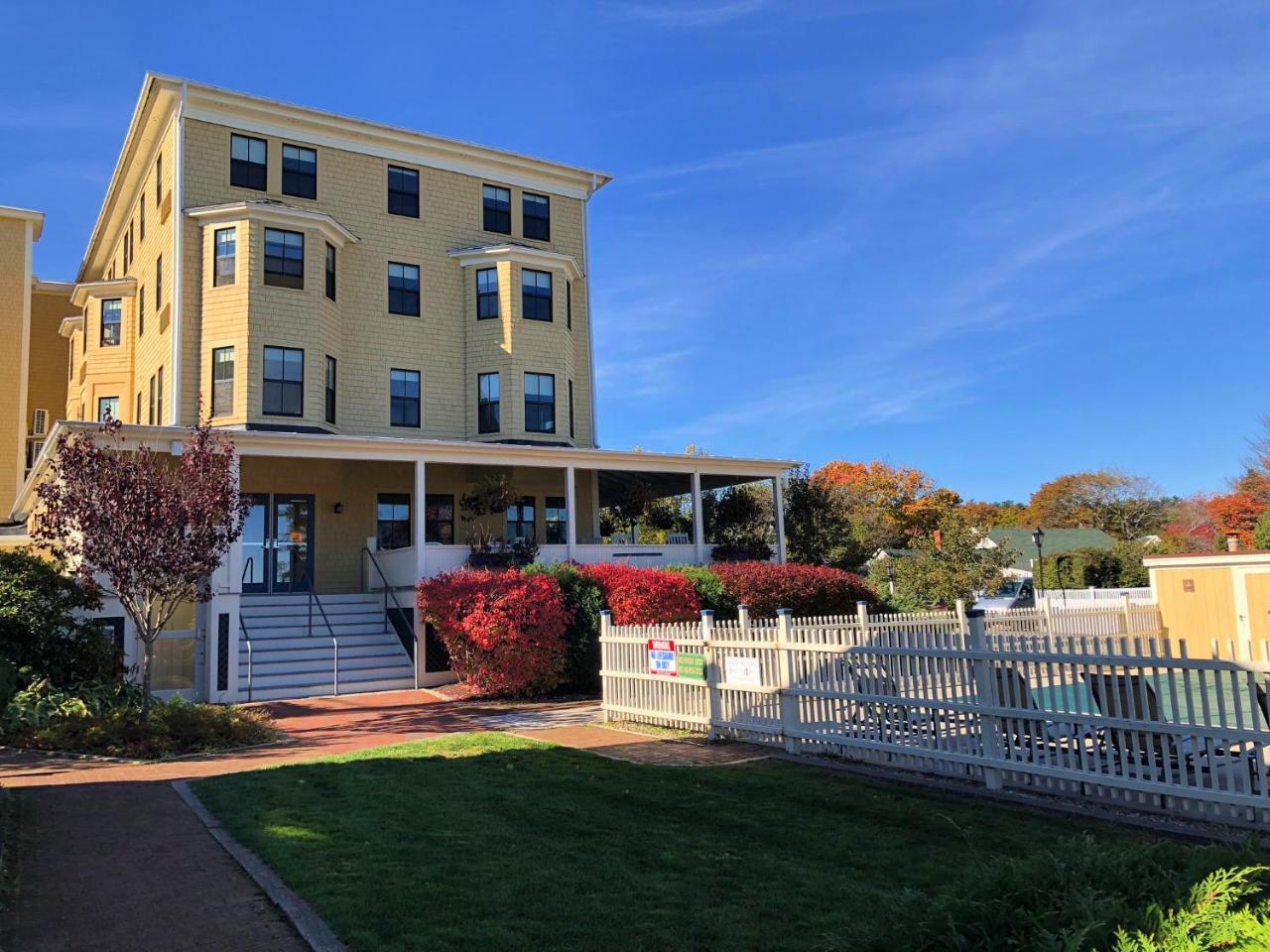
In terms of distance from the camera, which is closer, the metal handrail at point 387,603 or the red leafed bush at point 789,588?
the metal handrail at point 387,603

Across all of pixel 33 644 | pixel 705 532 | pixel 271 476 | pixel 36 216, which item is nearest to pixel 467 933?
pixel 33 644

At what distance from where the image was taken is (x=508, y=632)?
1664 centimetres

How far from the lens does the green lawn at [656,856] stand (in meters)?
4.04

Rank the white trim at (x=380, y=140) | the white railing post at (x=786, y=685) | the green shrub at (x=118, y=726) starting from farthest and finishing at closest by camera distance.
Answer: the white trim at (x=380, y=140) < the green shrub at (x=118, y=726) < the white railing post at (x=786, y=685)

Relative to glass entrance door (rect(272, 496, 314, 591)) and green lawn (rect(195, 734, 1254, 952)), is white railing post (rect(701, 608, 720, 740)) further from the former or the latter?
glass entrance door (rect(272, 496, 314, 591))

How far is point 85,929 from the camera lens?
17.5 feet

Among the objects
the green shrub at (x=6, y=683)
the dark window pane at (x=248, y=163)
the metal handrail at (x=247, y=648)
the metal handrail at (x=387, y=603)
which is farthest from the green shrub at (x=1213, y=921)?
the dark window pane at (x=248, y=163)

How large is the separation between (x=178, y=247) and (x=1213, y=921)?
79.8 feet

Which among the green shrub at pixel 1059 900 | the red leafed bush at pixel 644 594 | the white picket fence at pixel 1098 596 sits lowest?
the green shrub at pixel 1059 900

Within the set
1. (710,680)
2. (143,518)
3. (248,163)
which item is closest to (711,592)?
(710,680)

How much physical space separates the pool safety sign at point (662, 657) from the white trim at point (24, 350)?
88.1ft

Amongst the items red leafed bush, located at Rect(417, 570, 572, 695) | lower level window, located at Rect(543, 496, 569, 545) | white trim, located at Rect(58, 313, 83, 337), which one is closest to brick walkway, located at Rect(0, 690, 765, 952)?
red leafed bush, located at Rect(417, 570, 572, 695)

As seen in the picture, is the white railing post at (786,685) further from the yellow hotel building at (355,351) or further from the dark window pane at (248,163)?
the dark window pane at (248,163)

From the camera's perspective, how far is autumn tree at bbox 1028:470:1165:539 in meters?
68.4
